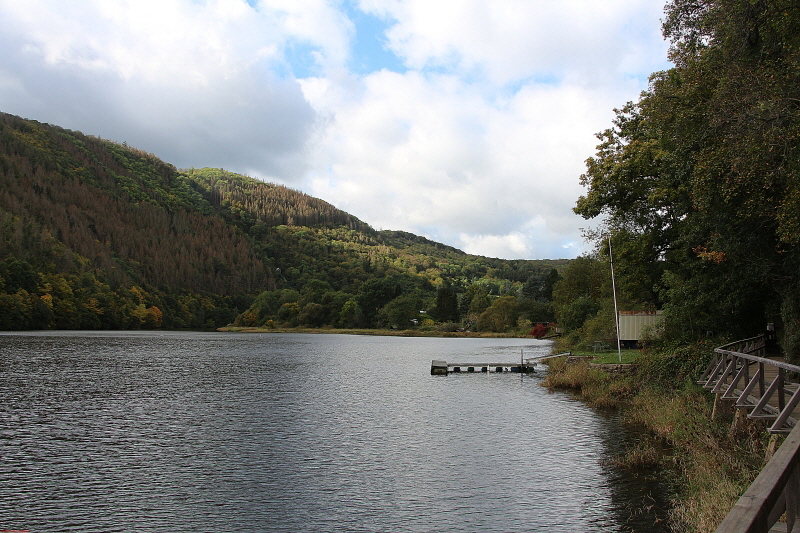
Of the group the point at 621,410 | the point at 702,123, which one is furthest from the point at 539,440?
the point at 702,123

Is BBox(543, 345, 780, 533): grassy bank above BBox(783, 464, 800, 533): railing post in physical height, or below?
below

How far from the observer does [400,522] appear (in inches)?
537

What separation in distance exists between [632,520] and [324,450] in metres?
10.7

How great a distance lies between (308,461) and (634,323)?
111 ft

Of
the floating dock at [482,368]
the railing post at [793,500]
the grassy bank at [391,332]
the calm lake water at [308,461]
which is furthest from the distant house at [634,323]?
the grassy bank at [391,332]

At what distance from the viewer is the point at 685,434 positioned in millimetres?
18469

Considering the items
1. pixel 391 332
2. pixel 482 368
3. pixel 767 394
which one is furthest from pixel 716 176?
pixel 391 332

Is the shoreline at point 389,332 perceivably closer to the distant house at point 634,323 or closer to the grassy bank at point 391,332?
the grassy bank at point 391,332

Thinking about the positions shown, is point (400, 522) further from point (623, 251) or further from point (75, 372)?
point (75, 372)

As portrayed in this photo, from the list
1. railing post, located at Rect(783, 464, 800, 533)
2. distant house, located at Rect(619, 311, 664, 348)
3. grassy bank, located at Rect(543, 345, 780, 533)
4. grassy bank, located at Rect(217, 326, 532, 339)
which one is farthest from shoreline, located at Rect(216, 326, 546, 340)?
railing post, located at Rect(783, 464, 800, 533)

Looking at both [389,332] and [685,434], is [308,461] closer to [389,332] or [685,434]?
[685,434]

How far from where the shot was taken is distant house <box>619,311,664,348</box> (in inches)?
1780

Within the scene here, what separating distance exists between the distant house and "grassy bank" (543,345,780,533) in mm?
12183

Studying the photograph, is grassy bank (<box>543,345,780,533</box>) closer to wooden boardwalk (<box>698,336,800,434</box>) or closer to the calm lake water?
wooden boardwalk (<box>698,336,800,434</box>)
